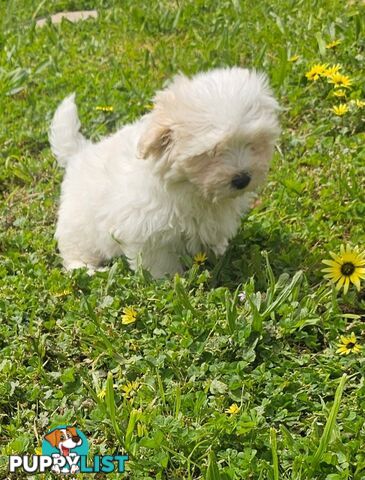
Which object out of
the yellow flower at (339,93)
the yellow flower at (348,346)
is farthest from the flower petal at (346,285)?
the yellow flower at (339,93)

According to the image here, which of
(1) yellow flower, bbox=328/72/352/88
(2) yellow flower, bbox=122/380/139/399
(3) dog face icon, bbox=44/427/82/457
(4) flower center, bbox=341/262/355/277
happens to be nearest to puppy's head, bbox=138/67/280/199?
(4) flower center, bbox=341/262/355/277

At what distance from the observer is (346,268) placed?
3357 millimetres

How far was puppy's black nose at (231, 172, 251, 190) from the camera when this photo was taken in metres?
3.29

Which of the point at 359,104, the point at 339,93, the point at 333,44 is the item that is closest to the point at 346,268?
the point at 359,104

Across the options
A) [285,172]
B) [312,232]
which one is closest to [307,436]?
[312,232]

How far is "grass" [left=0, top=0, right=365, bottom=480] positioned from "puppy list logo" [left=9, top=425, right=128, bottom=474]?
42 mm

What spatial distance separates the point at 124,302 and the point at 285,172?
1455 mm

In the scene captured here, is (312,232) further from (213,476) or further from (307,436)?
(213,476)

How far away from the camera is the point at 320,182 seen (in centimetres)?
436

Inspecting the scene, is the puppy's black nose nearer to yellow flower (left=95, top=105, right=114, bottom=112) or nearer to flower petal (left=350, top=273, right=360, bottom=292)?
flower petal (left=350, top=273, right=360, bottom=292)

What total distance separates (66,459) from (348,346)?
1201 millimetres

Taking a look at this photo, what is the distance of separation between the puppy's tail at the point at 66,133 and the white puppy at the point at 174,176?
0.15 metres

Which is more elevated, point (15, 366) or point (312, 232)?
point (312, 232)

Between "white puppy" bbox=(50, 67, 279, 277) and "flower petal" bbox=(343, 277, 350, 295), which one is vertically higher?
"white puppy" bbox=(50, 67, 279, 277)
